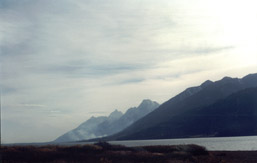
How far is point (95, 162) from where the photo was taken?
51.5 metres

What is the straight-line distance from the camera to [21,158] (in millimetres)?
56750

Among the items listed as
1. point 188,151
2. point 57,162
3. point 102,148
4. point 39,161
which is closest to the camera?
point 57,162

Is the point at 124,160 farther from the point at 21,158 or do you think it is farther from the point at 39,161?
the point at 21,158

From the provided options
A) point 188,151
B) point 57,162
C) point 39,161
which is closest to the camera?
point 57,162

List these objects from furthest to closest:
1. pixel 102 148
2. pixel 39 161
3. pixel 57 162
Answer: pixel 102 148 → pixel 39 161 → pixel 57 162

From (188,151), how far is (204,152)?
3.79m

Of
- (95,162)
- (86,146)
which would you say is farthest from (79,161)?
(86,146)

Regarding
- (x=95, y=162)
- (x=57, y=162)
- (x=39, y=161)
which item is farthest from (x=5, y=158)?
(x=95, y=162)

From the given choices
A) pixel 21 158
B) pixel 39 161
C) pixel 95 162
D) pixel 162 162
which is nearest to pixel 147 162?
pixel 162 162

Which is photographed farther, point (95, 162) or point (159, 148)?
point (159, 148)

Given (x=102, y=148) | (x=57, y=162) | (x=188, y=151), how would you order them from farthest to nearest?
(x=102, y=148) < (x=188, y=151) < (x=57, y=162)

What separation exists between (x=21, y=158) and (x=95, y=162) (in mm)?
16013

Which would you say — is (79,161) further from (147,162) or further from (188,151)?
(188,151)

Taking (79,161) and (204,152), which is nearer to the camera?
(79,161)
